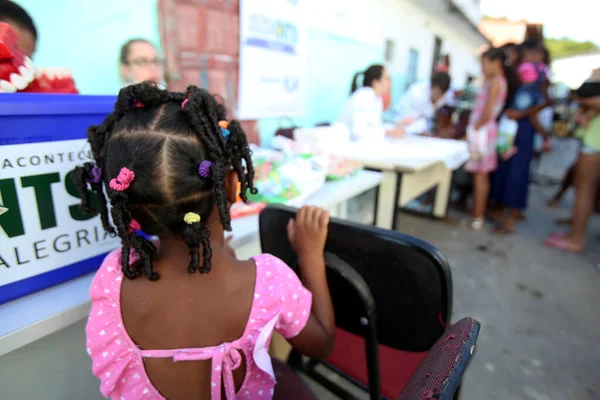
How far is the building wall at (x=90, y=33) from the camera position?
154cm

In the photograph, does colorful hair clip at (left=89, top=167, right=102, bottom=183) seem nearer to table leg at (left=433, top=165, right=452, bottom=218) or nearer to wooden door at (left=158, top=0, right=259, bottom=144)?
wooden door at (left=158, top=0, right=259, bottom=144)

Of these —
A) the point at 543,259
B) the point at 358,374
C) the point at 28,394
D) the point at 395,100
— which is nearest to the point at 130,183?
the point at 28,394

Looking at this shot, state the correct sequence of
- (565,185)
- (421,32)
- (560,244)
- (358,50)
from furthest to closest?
1. (421,32)
2. (358,50)
3. (565,185)
4. (560,244)

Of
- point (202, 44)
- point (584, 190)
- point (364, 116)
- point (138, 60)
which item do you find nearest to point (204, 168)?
point (138, 60)

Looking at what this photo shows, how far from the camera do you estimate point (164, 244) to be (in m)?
0.66

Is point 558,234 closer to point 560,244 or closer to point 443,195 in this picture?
point 560,244

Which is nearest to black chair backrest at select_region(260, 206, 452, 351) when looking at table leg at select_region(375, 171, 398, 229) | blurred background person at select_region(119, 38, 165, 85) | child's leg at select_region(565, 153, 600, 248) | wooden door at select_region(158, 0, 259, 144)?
table leg at select_region(375, 171, 398, 229)

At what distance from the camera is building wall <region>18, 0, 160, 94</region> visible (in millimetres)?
1537

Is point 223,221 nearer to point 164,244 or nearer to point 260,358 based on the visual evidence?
point 164,244

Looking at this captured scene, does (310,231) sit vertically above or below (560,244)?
above

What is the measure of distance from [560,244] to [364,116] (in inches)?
75.7

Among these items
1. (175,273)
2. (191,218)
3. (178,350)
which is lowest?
(178,350)

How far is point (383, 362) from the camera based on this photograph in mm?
977

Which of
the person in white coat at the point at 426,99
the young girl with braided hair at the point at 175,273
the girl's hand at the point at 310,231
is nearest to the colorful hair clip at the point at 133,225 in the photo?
the young girl with braided hair at the point at 175,273
